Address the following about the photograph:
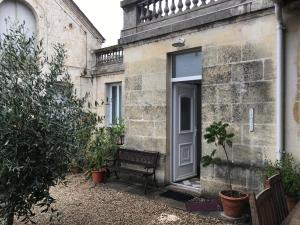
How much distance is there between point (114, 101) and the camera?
11562mm

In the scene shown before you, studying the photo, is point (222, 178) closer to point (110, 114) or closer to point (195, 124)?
point (195, 124)

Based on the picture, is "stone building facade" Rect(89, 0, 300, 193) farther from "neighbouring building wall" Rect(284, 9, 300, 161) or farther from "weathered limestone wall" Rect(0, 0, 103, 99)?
"weathered limestone wall" Rect(0, 0, 103, 99)

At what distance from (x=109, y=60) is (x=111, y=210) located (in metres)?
6.95

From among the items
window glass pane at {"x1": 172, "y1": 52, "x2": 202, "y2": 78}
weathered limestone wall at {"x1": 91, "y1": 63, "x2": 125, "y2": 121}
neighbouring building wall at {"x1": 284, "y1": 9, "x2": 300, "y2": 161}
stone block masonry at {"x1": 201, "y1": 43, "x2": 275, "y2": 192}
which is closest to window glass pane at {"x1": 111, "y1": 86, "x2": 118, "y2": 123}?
weathered limestone wall at {"x1": 91, "y1": 63, "x2": 125, "y2": 121}

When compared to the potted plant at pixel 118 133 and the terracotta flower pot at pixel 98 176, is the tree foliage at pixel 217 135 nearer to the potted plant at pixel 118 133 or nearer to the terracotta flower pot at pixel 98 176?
the terracotta flower pot at pixel 98 176

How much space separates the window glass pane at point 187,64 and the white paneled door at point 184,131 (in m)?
0.35

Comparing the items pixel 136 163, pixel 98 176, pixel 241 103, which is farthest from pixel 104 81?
pixel 241 103

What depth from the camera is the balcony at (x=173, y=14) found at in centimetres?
593

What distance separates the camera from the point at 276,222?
2.67 metres

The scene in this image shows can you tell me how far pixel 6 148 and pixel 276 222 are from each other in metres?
3.03

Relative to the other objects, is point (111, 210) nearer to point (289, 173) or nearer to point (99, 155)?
point (99, 155)

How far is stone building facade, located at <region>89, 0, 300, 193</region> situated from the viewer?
5551mm

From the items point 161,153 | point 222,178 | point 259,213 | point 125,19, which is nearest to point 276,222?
point 259,213

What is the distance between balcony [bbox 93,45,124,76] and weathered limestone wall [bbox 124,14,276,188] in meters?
3.19
